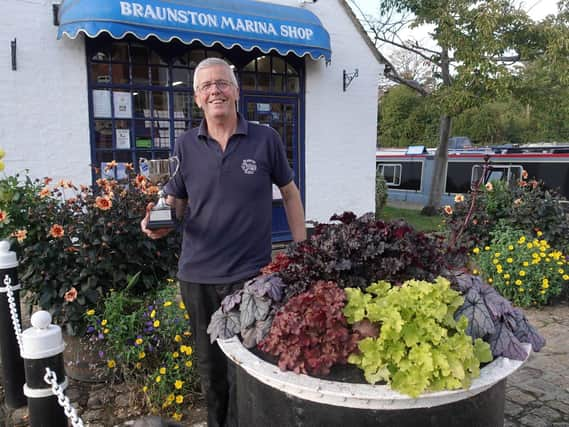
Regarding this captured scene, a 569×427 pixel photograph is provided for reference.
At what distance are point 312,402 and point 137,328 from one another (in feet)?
6.78

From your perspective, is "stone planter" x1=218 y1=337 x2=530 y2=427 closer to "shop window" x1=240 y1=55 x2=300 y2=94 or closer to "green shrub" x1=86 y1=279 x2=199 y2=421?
"green shrub" x1=86 y1=279 x2=199 y2=421

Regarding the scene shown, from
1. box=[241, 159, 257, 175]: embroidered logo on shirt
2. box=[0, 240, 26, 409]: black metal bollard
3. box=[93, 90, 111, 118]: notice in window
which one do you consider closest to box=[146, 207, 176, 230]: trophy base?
box=[241, 159, 257, 175]: embroidered logo on shirt

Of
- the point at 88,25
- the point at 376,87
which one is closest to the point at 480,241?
the point at 376,87

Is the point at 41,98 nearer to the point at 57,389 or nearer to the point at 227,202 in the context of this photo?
the point at 227,202

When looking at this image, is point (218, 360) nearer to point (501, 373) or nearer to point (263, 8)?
point (501, 373)

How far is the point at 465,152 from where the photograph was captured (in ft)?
56.1

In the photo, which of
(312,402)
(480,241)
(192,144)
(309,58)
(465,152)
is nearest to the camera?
(312,402)

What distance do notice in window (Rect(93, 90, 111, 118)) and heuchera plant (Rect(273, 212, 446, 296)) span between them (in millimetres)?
5334

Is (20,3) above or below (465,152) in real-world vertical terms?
above

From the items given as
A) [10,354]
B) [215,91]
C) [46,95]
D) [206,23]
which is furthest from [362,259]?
[46,95]

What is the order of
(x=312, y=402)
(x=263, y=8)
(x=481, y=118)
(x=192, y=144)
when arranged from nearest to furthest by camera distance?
(x=312, y=402), (x=192, y=144), (x=263, y=8), (x=481, y=118)

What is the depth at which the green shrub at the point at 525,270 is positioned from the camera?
17.2 ft

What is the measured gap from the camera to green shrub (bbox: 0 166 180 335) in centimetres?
355

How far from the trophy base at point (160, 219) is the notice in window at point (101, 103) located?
190 inches
